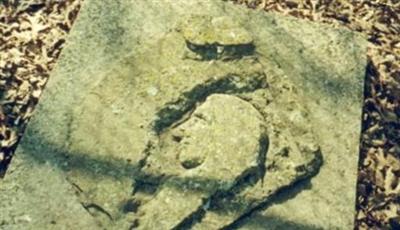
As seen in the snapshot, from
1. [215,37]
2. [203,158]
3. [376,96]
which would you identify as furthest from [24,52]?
[376,96]

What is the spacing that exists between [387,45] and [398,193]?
1.45m

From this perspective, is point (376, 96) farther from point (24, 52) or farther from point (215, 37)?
point (24, 52)

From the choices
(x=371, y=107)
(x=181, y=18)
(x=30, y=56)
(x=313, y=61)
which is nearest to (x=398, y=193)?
(x=371, y=107)

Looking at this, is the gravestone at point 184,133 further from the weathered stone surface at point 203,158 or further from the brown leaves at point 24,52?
the brown leaves at point 24,52

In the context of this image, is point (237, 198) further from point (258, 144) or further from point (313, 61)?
point (313, 61)

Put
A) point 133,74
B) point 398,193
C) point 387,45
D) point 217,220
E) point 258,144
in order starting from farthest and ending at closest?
point 387,45, point 398,193, point 133,74, point 258,144, point 217,220

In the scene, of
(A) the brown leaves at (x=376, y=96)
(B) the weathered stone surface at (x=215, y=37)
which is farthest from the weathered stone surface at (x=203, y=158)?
(A) the brown leaves at (x=376, y=96)

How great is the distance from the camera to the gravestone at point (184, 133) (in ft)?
9.81

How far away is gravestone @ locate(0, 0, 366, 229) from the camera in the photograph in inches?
118

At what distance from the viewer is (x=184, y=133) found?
3205mm

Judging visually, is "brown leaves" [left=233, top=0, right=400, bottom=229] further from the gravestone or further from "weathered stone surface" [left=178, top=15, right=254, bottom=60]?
"weathered stone surface" [left=178, top=15, right=254, bottom=60]

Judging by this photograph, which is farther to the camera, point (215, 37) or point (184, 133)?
point (215, 37)

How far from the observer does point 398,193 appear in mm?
3820

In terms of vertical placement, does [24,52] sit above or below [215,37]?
below
